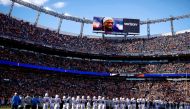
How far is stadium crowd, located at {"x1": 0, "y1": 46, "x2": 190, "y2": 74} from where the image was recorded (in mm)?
50188

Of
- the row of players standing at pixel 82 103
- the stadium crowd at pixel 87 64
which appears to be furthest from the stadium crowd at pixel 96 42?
the row of players standing at pixel 82 103

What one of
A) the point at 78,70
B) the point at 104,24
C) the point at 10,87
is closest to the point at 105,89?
the point at 78,70

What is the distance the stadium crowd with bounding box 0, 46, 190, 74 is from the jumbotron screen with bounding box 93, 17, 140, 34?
24.9 ft

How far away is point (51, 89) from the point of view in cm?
4828

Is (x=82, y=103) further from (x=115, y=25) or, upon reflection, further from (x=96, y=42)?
(x=115, y=25)

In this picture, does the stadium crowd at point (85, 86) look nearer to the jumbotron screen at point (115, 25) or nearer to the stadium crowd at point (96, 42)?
the stadium crowd at point (96, 42)

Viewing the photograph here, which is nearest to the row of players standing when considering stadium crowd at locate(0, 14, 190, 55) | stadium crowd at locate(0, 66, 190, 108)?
stadium crowd at locate(0, 66, 190, 108)

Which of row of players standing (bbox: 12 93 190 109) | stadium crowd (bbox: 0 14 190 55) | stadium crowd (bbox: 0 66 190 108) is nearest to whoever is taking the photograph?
row of players standing (bbox: 12 93 190 109)

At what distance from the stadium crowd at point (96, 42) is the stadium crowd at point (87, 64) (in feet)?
9.20

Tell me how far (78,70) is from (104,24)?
1336 cm

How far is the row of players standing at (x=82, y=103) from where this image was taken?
80.0 feet

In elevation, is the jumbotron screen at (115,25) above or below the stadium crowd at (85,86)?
above

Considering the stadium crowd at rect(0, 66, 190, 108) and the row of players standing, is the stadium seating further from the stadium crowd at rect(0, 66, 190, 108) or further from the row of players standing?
the row of players standing

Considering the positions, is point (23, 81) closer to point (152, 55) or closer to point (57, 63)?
point (57, 63)
